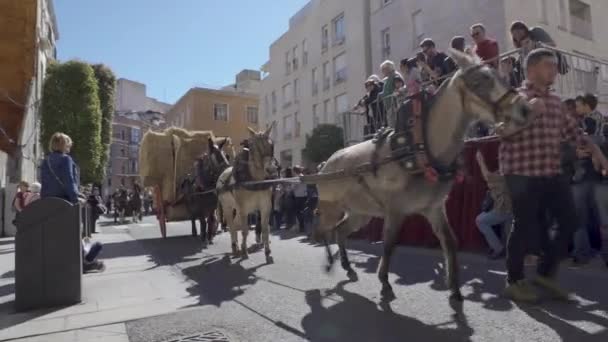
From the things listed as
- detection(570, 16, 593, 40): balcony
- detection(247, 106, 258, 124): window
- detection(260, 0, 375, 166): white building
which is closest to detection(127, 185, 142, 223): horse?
detection(260, 0, 375, 166): white building

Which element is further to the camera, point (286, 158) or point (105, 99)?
point (286, 158)

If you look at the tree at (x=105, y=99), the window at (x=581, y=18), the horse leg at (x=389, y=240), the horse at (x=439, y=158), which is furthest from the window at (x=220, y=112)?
the horse leg at (x=389, y=240)

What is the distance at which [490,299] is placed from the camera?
4.10 metres

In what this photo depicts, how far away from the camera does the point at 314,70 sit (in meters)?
32.7

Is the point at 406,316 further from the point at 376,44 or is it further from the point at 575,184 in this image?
the point at 376,44

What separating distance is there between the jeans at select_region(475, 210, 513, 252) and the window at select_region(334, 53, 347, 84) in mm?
23275

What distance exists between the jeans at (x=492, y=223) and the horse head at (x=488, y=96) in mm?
3082

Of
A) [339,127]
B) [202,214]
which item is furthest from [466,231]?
[339,127]

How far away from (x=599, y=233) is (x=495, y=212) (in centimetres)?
150

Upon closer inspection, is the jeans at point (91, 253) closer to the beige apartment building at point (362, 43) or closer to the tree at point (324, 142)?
the beige apartment building at point (362, 43)

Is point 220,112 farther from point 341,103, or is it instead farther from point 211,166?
point 211,166

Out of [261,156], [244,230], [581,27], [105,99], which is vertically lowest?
[244,230]

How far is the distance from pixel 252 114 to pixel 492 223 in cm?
4039

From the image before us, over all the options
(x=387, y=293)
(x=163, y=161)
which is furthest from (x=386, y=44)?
(x=387, y=293)
